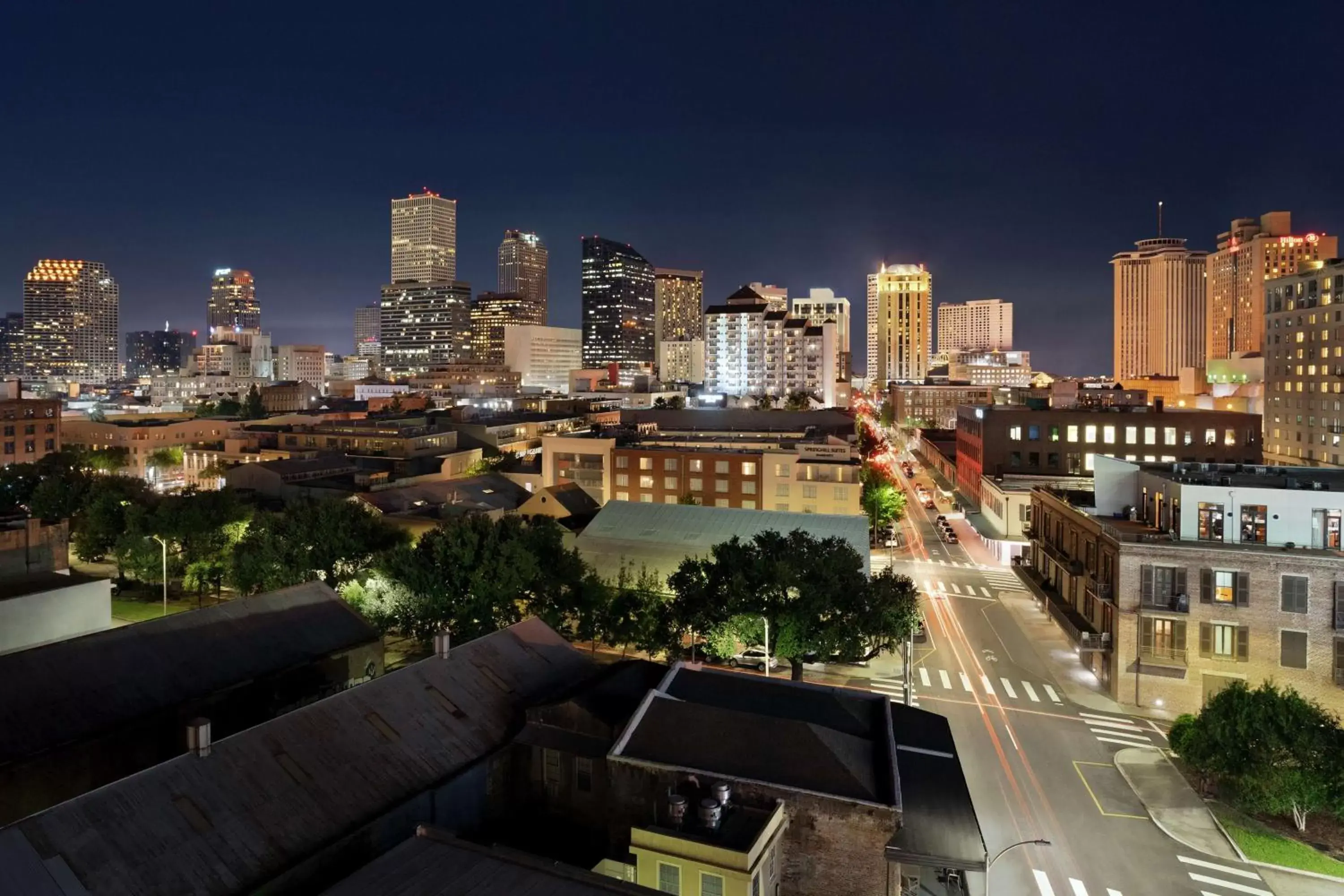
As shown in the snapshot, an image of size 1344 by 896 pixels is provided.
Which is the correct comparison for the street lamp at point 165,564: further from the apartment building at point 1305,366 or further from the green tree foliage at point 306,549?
the apartment building at point 1305,366

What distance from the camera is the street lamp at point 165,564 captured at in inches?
2494

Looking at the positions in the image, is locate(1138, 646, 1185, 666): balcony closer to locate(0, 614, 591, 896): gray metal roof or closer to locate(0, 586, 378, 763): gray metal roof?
locate(0, 614, 591, 896): gray metal roof

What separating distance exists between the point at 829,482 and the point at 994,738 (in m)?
50.7

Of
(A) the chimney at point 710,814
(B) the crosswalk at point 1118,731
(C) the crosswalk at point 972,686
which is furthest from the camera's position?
(C) the crosswalk at point 972,686

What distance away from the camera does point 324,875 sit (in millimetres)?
22969

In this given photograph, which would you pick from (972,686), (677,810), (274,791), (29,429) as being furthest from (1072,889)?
(29,429)

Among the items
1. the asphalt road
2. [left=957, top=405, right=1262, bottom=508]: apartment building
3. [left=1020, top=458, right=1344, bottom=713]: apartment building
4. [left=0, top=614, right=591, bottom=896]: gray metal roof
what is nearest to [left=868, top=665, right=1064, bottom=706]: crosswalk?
the asphalt road

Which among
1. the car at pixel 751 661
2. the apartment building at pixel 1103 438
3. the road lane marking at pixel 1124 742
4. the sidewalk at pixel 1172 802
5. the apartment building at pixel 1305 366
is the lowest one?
the sidewalk at pixel 1172 802

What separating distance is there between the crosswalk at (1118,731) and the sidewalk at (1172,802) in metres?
0.67

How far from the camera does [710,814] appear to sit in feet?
75.4

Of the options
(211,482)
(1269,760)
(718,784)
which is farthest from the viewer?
(211,482)

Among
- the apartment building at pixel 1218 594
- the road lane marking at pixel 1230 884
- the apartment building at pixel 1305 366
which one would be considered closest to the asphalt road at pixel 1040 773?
the road lane marking at pixel 1230 884

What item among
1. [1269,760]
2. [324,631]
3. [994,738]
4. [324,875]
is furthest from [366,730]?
[1269,760]

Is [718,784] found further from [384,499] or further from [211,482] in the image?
[211,482]
